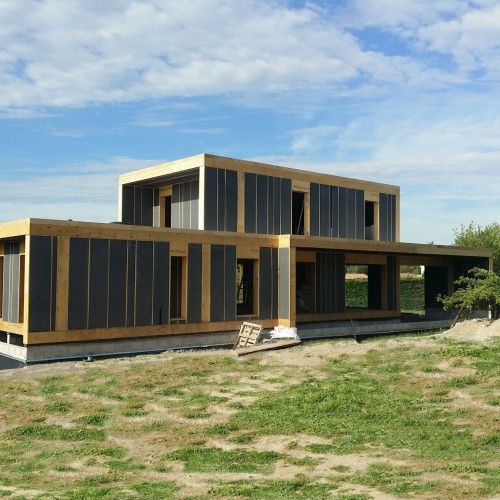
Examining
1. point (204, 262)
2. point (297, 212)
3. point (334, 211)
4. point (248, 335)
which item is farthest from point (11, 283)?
Result: point (334, 211)

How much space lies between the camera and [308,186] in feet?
111

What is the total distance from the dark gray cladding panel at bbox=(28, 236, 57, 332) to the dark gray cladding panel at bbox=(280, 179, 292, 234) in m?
13.8

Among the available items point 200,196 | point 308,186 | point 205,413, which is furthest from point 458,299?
point 205,413

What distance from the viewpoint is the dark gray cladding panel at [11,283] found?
76.1ft

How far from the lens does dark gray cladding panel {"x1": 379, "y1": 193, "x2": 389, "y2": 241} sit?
127 feet

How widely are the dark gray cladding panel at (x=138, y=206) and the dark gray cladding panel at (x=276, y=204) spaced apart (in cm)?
796

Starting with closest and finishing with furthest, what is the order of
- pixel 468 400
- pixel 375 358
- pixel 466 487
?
pixel 466 487
pixel 468 400
pixel 375 358

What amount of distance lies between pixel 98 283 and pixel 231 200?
31.8ft

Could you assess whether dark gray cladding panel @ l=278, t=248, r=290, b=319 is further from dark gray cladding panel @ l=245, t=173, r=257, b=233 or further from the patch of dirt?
the patch of dirt

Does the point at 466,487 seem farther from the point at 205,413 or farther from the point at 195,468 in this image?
the point at 205,413

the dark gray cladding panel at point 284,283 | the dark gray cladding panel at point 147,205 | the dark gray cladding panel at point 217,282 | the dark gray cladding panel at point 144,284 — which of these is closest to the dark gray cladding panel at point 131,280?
the dark gray cladding panel at point 144,284

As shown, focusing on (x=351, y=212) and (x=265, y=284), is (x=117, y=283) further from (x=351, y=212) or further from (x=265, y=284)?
(x=351, y=212)

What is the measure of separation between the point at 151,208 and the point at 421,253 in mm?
14946

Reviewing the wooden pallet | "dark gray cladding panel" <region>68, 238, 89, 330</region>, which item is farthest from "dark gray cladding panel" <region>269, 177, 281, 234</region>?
"dark gray cladding panel" <region>68, 238, 89, 330</region>
